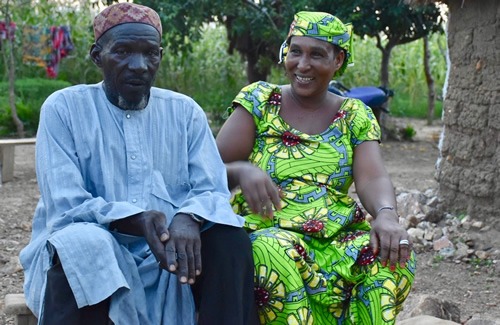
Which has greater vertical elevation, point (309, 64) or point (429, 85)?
point (309, 64)

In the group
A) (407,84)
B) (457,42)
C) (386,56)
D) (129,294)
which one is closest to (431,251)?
(457,42)

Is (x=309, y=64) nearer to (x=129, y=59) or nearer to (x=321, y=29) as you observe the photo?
(x=321, y=29)

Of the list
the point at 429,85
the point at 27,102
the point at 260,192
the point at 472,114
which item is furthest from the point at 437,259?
the point at 429,85

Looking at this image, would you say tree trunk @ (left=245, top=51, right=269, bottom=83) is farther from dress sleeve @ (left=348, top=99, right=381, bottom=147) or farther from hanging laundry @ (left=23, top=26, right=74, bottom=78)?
dress sleeve @ (left=348, top=99, right=381, bottom=147)

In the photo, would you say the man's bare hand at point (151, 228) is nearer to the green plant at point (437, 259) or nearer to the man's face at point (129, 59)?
the man's face at point (129, 59)

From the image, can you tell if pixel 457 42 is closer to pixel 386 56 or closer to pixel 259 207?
pixel 259 207

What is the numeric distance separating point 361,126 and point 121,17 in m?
1.11

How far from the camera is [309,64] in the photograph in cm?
349

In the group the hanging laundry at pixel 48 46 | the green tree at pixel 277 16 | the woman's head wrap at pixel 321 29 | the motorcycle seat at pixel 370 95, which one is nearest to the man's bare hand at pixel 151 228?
the woman's head wrap at pixel 321 29

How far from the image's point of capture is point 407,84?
17.3m

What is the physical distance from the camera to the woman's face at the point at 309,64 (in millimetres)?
3494

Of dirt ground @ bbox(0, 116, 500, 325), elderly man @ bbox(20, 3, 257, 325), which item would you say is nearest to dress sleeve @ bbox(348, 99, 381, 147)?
elderly man @ bbox(20, 3, 257, 325)

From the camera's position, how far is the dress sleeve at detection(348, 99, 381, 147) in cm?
351

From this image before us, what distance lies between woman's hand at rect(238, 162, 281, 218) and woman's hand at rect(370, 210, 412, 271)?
0.39m
